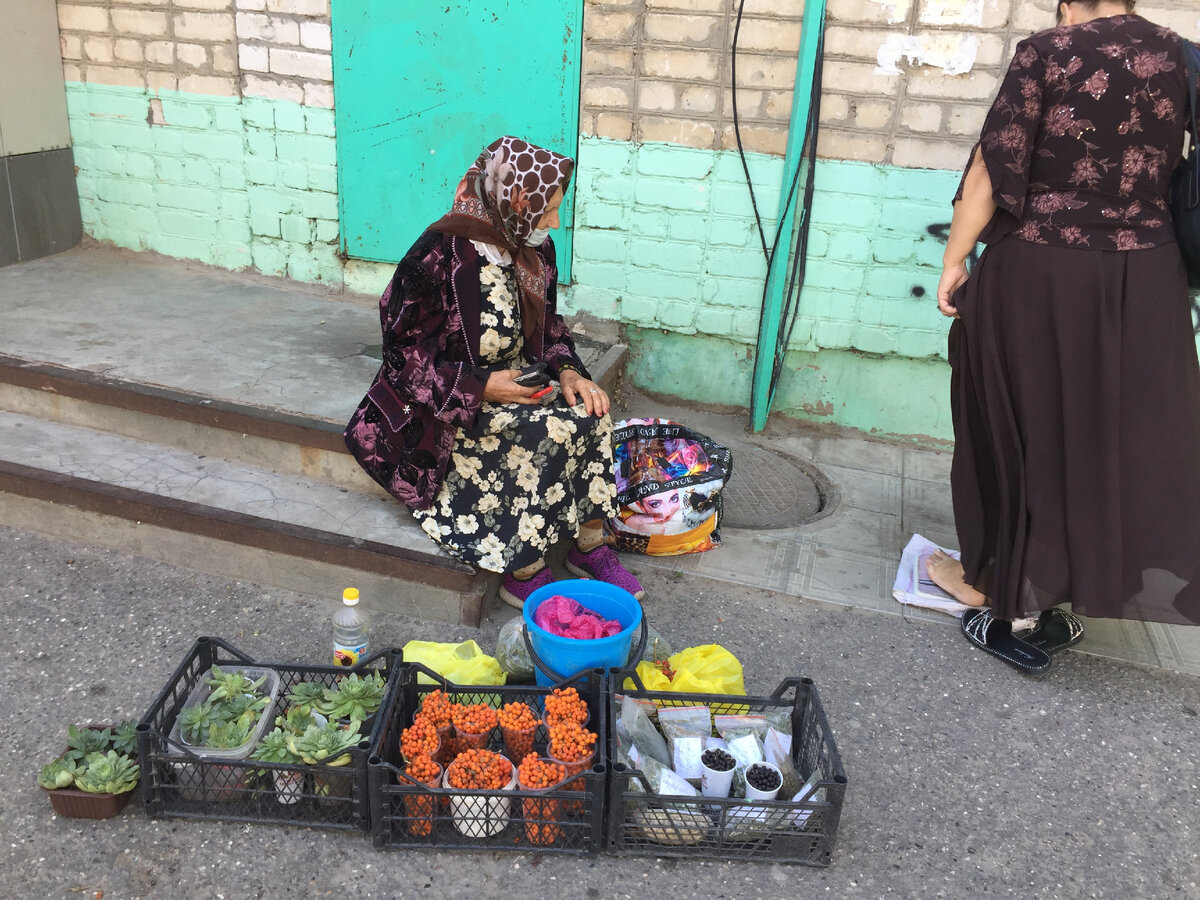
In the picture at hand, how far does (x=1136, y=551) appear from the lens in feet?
10.1

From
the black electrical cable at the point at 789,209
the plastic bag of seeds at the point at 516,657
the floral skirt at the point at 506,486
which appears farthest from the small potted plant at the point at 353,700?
the black electrical cable at the point at 789,209

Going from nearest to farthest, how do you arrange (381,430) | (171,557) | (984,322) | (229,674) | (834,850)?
(834,850) < (229,674) < (984,322) < (381,430) < (171,557)

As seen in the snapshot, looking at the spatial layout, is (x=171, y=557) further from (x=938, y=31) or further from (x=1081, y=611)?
(x=938, y=31)

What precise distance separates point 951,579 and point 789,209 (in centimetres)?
198

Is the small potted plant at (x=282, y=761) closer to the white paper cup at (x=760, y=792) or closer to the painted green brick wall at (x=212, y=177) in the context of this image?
the white paper cup at (x=760, y=792)

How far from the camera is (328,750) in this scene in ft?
7.73

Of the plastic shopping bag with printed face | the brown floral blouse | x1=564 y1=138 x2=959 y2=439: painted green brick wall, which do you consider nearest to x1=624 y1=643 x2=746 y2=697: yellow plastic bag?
the plastic shopping bag with printed face

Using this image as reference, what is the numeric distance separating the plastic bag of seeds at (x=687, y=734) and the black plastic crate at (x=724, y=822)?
0.46 ft

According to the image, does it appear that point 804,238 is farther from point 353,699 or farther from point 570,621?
point 353,699

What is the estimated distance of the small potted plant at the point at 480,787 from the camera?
2330 mm

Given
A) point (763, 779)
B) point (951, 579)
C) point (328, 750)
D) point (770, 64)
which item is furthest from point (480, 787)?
point (770, 64)

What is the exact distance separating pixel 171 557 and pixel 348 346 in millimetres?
1442

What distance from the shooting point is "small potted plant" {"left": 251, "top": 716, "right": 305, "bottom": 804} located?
2.38 meters

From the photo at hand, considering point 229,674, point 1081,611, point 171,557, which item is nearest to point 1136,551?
point 1081,611
